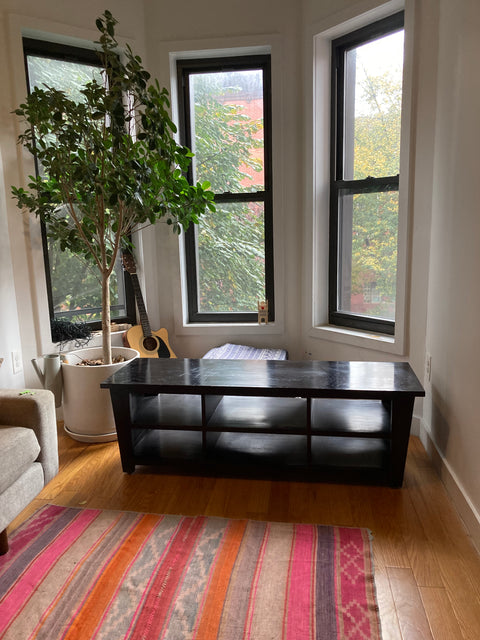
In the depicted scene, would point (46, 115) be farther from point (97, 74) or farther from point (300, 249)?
point (300, 249)

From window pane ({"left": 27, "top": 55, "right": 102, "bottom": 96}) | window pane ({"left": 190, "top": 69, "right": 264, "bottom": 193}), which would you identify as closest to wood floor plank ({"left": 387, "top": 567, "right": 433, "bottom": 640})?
window pane ({"left": 190, "top": 69, "right": 264, "bottom": 193})

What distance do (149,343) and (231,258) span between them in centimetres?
87

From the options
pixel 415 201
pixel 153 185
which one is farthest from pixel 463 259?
pixel 153 185

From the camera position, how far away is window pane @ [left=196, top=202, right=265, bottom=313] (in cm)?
353

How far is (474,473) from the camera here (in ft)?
6.24

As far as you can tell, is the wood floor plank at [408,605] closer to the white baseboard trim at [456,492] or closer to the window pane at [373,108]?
the white baseboard trim at [456,492]

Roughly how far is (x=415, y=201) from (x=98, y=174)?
1733 mm

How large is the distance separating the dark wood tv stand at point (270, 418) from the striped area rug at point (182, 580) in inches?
14.9

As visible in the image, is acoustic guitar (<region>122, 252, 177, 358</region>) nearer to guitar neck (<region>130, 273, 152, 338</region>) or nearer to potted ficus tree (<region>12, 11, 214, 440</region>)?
guitar neck (<region>130, 273, 152, 338</region>)

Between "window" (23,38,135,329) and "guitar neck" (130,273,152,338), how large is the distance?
0.20m

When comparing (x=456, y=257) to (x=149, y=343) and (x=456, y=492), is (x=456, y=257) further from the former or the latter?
(x=149, y=343)

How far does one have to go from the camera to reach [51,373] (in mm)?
2846

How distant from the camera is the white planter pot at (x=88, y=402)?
2773 millimetres

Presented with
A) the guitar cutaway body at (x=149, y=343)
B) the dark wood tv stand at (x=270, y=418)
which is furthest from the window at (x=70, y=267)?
the dark wood tv stand at (x=270, y=418)
